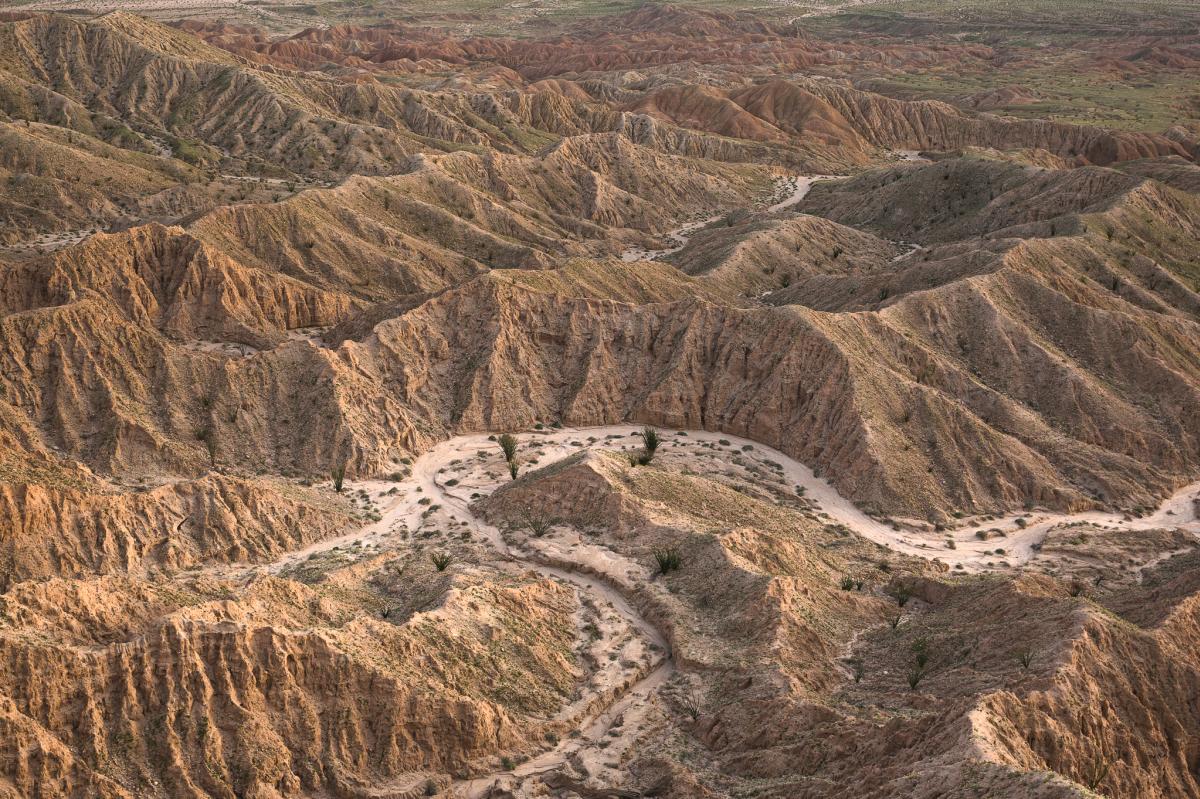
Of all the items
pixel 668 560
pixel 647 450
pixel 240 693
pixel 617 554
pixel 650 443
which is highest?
pixel 240 693

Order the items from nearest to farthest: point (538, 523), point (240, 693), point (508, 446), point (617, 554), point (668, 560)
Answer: point (240, 693) < point (668, 560) < point (617, 554) < point (538, 523) < point (508, 446)

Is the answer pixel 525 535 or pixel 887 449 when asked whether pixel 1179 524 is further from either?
pixel 525 535

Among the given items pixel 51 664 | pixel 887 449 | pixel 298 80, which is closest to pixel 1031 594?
pixel 887 449

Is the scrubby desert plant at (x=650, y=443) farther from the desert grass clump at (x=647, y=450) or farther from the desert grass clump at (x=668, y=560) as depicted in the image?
the desert grass clump at (x=668, y=560)

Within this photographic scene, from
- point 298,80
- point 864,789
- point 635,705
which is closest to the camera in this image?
point 864,789

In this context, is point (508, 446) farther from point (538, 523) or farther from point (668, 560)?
point (668, 560)

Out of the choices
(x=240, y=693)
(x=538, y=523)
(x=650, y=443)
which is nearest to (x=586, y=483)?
(x=538, y=523)
